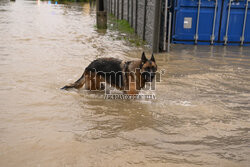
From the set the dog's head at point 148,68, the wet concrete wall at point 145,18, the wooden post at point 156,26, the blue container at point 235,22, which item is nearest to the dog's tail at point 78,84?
the dog's head at point 148,68

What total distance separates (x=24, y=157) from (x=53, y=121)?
1.11 metres

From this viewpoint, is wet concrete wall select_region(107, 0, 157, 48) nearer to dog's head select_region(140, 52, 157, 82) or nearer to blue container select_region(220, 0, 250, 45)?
blue container select_region(220, 0, 250, 45)

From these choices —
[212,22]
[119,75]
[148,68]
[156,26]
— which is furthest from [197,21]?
[148,68]

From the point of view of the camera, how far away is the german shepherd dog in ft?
16.9

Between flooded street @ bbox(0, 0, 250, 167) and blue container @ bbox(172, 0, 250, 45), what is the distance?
110 inches

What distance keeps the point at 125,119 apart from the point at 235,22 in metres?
8.37

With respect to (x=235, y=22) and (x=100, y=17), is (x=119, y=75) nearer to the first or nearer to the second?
(x=235, y=22)

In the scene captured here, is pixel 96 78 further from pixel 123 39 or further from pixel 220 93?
pixel 123 39

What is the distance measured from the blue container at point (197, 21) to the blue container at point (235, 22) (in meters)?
0.28

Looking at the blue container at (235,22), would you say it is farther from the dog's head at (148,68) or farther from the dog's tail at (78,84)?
the dog's tail at (78,84)

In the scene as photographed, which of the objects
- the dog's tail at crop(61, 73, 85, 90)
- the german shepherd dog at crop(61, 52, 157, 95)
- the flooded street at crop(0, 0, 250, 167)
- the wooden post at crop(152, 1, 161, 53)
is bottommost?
the flooded street at crop(0, 0, 250, 167)

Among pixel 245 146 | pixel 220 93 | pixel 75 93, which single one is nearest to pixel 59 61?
pixel 75 93

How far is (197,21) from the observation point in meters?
11.0

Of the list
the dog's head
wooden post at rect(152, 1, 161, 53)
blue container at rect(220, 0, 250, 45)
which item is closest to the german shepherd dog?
the dog's head
